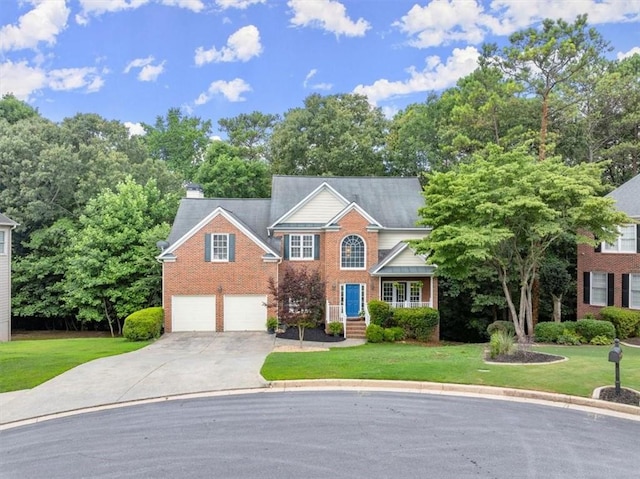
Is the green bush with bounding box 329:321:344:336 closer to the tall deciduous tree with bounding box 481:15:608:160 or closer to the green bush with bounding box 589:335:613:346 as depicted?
the green bush with bounding box 589:335:613:346

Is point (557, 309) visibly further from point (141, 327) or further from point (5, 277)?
point (5, 277)

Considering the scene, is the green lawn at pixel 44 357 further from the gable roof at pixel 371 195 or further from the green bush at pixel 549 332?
the green bush at pixel 549 332

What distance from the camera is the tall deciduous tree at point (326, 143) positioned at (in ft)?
119

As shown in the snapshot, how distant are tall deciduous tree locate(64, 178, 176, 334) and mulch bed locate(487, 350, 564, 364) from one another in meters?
18.6

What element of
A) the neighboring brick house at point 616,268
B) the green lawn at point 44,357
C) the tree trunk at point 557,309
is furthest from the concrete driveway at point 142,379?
the neighboring brick house at point 616,268

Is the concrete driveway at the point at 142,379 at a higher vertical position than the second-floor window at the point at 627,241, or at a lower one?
lower

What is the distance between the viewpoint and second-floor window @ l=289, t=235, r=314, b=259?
23.3 metres

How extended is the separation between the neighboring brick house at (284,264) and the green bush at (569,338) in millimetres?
5732

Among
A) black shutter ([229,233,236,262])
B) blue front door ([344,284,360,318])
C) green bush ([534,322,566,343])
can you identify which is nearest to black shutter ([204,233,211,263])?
black shutter ([229,233,236,262])

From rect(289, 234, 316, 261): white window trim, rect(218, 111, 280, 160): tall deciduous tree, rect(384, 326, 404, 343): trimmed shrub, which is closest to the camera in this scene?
rect(384, 326, 404, 343): trimmed shrub

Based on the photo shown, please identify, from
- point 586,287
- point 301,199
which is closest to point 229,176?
point 301,199

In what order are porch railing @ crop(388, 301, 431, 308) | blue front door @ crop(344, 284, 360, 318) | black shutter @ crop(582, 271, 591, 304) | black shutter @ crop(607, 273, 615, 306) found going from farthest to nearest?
blue front door @ crop(344, 284, 360, 318) < porch railing @ crop(388, 301, 431, 308) < black shutter @ crop(582, 271, 591, 304) < black shutter @ crop(607, 273, 615, 306)

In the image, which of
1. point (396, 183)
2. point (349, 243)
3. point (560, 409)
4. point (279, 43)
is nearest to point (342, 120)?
point (396, 183)

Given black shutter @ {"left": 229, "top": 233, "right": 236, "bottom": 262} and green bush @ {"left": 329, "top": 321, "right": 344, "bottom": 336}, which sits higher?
black shutter @ {"left": 229, "top": 233, "right": 236, "bottom": 262}
